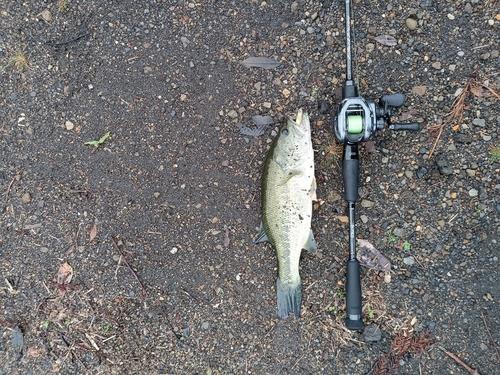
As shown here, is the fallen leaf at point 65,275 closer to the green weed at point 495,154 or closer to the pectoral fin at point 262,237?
the pectoral fin at point 262,237

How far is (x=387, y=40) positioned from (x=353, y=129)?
3.50ft

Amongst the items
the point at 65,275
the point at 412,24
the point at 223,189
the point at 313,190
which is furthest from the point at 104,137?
the point at 412,24

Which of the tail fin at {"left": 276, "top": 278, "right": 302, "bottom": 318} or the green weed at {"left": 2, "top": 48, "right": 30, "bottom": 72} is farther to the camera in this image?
the green weed at {"left": 2, "top": 48, "right": 30, "bottom": 72}

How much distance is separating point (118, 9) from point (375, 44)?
2.59m

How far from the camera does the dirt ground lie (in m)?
3.42

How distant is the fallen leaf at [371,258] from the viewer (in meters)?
3.53

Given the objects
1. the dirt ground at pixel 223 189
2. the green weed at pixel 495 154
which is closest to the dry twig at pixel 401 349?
the dirt ground at pixel 223 189

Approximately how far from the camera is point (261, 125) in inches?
143

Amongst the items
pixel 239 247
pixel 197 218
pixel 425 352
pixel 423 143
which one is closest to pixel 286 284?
pixel 239 247

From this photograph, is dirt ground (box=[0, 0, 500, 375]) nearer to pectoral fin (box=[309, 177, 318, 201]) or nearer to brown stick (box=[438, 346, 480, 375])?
brown stick (box=[438, 346, 480, 375])

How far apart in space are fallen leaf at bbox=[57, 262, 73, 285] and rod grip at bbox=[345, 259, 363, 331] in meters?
2.82

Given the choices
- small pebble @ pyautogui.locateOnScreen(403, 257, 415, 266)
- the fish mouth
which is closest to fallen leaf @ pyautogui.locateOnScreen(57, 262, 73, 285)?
the fish mouth

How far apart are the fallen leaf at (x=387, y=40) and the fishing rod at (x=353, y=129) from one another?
0.27m

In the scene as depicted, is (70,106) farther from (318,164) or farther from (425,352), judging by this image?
(425,352)
